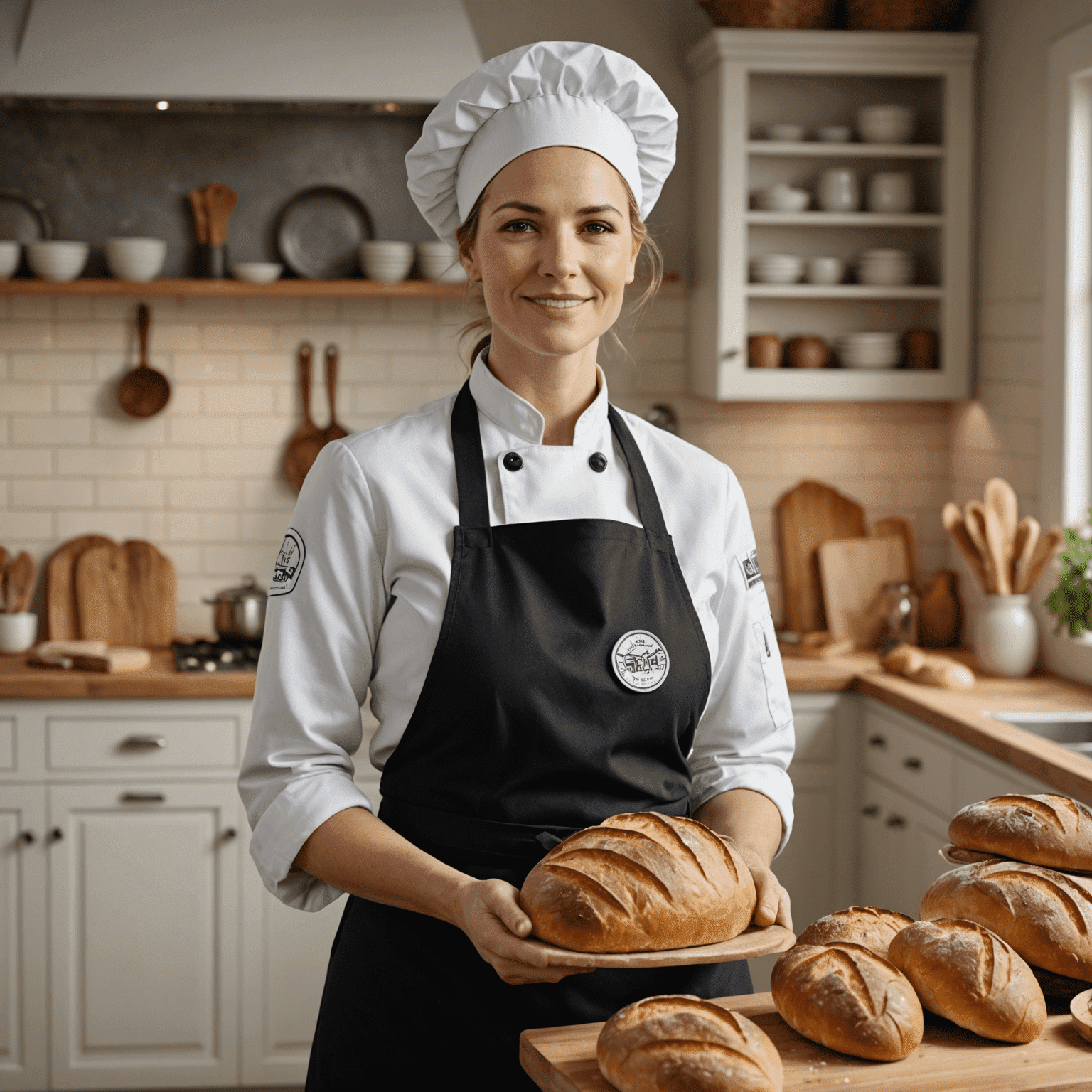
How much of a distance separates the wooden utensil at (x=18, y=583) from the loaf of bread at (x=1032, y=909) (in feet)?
10.2

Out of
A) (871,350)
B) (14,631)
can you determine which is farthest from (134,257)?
(871,350)

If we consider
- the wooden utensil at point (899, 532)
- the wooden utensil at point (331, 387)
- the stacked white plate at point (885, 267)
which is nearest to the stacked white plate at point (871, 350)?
the stacked white plate at point (885, 267)

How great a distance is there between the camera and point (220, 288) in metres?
3.63

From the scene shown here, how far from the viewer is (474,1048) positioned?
1443 millimetres

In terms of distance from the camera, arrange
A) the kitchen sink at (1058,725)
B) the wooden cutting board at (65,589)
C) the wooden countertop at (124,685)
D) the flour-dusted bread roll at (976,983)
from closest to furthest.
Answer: the flour-dusted bread roll at (976,983) → the kitchen sink at (1058,725) → the wooden countertop at (124,685) → the wooden cutting board at (65,589)

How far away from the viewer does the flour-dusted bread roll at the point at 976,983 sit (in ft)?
3.69

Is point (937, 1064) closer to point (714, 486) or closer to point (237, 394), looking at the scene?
point (714, 486)

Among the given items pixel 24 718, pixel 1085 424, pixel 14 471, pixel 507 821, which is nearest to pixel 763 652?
pixel 507 821

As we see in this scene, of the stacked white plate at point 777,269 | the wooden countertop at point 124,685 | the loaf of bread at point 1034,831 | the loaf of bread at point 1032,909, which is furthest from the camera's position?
the stacked white plate at point 777,269

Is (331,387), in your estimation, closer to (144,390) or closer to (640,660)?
(144,390)

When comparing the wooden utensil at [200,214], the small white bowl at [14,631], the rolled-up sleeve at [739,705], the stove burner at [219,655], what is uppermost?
the wooden utensil at [200,214]

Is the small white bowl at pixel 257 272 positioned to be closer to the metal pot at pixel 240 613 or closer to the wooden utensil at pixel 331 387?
the wooden utensil at pixel 331 387

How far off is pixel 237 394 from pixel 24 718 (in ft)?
3.93

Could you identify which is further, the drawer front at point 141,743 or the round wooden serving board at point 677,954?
the drawer front at point 141,743
